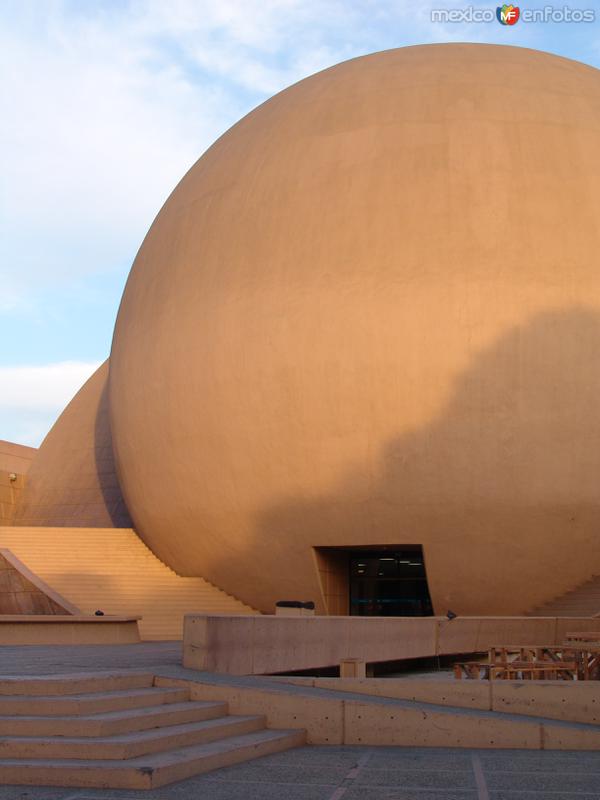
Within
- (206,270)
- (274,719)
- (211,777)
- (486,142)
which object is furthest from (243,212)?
(211,777)

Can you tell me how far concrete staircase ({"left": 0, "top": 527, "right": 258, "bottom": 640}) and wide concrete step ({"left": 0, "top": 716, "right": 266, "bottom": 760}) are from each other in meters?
12.3

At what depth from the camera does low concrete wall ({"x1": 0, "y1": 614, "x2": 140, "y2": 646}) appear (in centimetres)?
1534

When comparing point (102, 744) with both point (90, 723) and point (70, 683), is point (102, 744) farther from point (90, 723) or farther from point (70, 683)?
point (70, 683)

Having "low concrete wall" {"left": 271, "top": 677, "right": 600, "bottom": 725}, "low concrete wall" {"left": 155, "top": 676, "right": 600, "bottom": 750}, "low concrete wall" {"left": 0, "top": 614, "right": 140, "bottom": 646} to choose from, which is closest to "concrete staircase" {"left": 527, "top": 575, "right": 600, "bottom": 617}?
"low concrete wall" {"left": 0, "top": 614, "right": 140, "bottom": 646}

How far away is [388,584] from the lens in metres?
23.3

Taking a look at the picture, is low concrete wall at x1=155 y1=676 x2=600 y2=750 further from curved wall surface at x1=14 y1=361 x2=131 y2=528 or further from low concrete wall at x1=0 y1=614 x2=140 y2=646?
curved wall surface at x1=14 y1=361 x2=131 y2=528

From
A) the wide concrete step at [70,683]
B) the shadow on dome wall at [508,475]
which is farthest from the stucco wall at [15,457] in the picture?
the wide concrete step at [70,683]

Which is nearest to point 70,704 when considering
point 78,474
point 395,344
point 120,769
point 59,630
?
point 120,769

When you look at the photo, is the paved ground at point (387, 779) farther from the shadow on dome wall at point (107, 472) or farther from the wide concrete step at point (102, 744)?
the shadow on dome wall at point (107, 472)

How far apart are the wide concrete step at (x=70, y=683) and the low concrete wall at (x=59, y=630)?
715 cm

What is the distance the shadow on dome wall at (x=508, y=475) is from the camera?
62.5ft

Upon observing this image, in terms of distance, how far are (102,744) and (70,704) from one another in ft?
2.93

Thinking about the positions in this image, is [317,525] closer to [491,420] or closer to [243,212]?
[491,420]

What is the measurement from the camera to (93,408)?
108 ft
